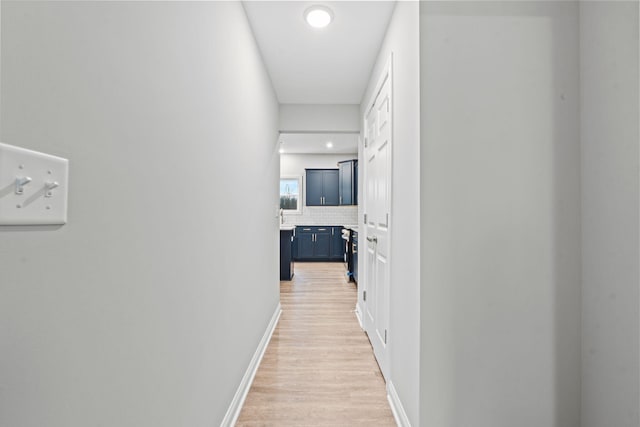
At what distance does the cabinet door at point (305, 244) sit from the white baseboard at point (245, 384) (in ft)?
15.1

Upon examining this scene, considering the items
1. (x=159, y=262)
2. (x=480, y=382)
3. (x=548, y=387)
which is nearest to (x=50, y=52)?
(x=159, y=262)

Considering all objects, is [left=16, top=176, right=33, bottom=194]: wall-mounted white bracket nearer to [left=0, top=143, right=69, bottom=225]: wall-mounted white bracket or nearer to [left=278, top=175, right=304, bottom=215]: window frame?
[left=0, top=143, right=69, bottom=225]: wall-mounted white bracket

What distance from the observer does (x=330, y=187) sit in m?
7.86

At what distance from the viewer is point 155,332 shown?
3.24 feet

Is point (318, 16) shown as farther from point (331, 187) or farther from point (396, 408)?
point (331, 187)

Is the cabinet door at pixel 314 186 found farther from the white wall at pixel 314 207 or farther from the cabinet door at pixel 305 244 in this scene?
the cabinet door at pixel 305 244

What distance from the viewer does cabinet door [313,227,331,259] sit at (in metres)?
7.74

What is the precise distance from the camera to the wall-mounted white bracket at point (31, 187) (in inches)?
19.8

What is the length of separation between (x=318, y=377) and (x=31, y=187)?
7.14ft

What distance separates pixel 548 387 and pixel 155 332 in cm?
166

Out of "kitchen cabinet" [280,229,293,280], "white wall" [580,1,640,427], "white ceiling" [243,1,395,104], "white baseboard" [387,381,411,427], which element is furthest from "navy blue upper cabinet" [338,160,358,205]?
"white wall" [580,1,640,427]

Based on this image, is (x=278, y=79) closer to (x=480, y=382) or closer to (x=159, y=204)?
(x=159, y=204)

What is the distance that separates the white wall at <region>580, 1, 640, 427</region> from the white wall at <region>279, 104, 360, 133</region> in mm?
2526

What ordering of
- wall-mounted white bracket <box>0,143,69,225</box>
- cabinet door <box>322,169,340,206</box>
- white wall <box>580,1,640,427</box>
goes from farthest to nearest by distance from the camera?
cabinet door <box>322,169,340,206</box>, white wall <box>580,1,640,427</box>, wall-mounted white bracket <box>0,143,69,225</box>
